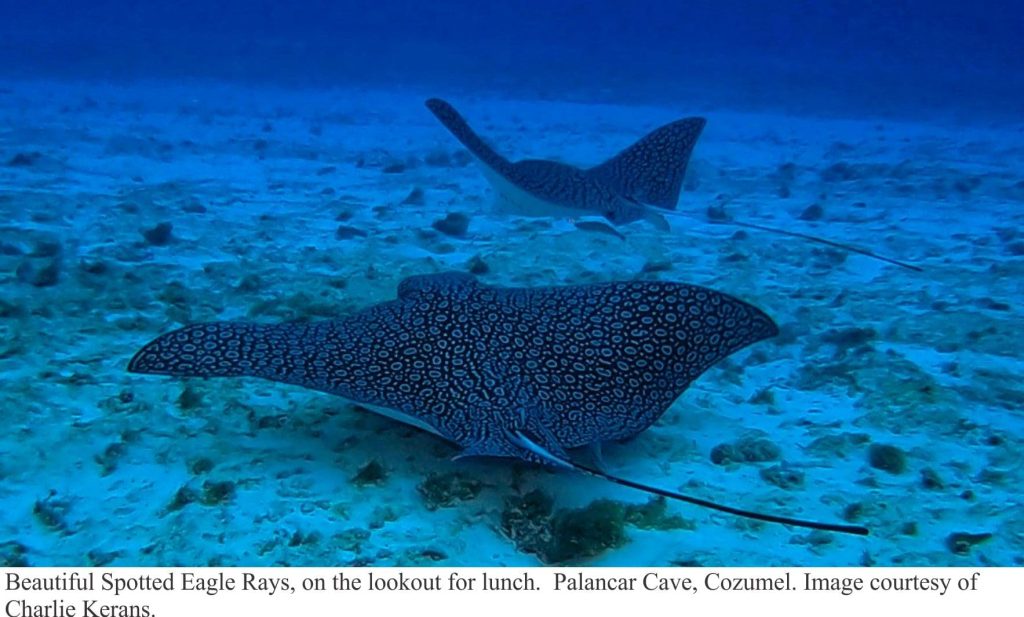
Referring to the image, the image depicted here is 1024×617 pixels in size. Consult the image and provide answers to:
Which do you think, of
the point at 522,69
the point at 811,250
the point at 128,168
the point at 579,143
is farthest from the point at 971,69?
the point at 128,168

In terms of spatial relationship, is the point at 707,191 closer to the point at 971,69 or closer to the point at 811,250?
the point at 811,250

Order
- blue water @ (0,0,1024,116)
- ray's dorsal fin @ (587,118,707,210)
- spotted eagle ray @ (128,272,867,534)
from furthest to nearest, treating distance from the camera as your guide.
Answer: blue water @ (0,0,1024,116), ray's dorsal fin @ (587,118,707,210), spotted eagle ray @ (128,272,867,534)

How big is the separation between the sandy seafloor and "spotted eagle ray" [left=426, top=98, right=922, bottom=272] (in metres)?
0.50

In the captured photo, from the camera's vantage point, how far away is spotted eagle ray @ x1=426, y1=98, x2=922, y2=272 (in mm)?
6867

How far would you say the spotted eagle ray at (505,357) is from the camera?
3.54 metres

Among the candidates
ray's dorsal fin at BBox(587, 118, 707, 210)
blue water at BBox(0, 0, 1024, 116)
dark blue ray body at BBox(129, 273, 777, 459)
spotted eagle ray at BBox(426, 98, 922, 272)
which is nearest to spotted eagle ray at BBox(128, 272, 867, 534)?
dark blue ray body at BBox(129, 273, 777, 459)

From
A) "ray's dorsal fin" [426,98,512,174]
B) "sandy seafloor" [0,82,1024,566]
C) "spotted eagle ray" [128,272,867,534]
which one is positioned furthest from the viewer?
"ray's dorsal fin" [426,98,512,174]

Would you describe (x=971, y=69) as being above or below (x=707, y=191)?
above

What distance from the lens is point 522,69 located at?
1331 inches

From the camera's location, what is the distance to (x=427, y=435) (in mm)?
4082

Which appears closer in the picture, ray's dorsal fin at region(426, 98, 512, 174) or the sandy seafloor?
the sandy seafloor

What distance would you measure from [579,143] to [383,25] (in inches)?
1804

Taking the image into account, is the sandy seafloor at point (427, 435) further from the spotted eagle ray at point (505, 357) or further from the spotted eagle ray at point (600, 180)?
the spotted eagle ray at point (600, 180)

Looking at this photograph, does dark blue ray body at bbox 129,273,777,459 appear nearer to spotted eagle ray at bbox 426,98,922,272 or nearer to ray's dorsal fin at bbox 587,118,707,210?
spotted eagle ray at bbox 426,98,922,272
